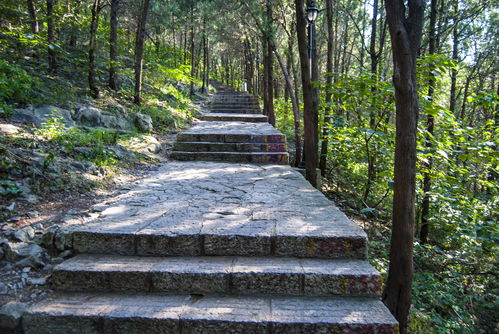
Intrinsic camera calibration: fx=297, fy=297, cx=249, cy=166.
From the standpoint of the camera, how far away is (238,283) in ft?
7.82

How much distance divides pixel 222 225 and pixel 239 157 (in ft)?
12.4

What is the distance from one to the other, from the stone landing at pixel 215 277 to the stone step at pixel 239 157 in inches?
130

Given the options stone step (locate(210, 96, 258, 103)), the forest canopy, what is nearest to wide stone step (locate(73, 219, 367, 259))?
the forest canopy

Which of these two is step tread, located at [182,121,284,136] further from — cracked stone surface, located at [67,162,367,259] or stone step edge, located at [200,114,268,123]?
cracked stone surface, located at [67,162,367,259]

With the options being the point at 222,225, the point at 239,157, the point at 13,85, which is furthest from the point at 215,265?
the point at 13,85

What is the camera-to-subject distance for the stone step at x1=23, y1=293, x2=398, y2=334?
2.06 metres

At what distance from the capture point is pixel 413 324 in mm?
2898

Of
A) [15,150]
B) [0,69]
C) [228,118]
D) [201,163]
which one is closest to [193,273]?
[15,150]

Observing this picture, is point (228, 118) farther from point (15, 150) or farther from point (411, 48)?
point (411, 48)

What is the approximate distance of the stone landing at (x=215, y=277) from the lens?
2.10 metres

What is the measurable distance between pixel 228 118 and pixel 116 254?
357 inches

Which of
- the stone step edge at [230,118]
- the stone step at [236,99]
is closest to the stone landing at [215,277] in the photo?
the stone step edge at [230,118]

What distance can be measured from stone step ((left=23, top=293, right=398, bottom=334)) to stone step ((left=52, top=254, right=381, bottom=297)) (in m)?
0.11

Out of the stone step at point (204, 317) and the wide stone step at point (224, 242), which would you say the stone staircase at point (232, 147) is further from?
the stone step at point (204, 317)
